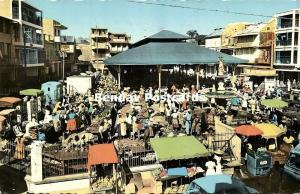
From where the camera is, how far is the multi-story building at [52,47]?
180 feet

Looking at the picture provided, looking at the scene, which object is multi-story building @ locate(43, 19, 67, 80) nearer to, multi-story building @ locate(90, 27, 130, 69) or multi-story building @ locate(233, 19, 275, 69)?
multi-story building @ locate(90, 27, 130, 69)

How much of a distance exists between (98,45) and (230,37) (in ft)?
87.4

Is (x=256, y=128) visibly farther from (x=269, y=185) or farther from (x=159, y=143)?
(x=159, y=143)

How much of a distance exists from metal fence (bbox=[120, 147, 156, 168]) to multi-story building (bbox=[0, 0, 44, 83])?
28.5 m

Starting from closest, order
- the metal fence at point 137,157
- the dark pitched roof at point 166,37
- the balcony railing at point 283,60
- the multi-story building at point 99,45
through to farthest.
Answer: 1. the metal fence at point 137,157
2. the dark pitched roof at point 166,37
3. the balcony railing at point 283,60
4. the multi-story building at point 99,45

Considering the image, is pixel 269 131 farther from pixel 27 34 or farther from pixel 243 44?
pixel 243 44

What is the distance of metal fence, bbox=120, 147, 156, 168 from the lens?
45.2 ft

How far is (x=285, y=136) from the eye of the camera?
695 inches

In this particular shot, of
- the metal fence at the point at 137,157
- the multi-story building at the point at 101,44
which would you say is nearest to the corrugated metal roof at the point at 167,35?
the metal fence at the point at 137,157

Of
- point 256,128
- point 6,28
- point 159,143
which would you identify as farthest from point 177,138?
point 6,28

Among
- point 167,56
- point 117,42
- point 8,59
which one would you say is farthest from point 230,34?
point 8,59

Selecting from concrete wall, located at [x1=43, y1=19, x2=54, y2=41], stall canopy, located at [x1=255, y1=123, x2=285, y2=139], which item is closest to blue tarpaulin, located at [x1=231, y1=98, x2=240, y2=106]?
stall canopy, located at [x1=255, y1=123, x2=285, y2=139]

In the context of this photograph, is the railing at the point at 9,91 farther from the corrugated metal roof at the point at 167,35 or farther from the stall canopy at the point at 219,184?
the stall canopy at the point at 219,184

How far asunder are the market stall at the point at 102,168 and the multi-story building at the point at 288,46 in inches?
1468
